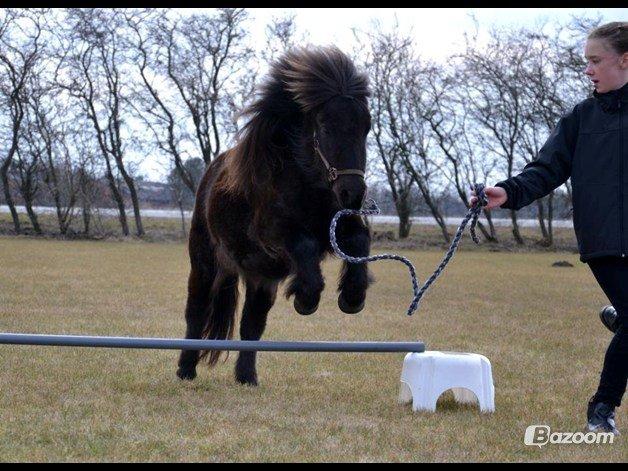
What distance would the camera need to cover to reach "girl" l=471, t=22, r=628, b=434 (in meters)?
4.77

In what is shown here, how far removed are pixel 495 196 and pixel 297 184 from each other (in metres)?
1.54

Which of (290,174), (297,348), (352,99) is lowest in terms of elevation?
(297,348)

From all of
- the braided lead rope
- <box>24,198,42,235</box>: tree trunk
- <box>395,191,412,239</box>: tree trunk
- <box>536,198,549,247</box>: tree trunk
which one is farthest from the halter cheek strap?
<box>395,191,412,239</box>: tree trunk

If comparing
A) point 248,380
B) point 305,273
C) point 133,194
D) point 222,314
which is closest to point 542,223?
point 133,194

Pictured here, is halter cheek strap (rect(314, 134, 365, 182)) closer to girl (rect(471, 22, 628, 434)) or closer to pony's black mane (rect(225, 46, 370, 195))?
pony's black mane (rect(225, 46, 370, 195))

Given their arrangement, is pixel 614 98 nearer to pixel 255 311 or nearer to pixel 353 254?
pixel 353 254

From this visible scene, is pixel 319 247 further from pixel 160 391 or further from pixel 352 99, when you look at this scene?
pixel 160 391

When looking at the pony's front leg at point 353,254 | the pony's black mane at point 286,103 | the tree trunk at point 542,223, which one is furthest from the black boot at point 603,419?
the tree trunk at point 542,223

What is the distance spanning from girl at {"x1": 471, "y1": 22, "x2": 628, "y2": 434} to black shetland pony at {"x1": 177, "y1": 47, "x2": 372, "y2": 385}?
44.2 inches

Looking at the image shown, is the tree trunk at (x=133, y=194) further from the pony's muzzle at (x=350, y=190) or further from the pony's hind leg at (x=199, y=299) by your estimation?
the pony's muzzle at (x=350, y=190)

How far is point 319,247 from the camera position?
19.3ft

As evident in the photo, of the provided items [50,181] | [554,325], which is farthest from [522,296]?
[50,181]

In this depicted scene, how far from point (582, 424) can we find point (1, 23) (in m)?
39.2

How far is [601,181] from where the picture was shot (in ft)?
15.9
